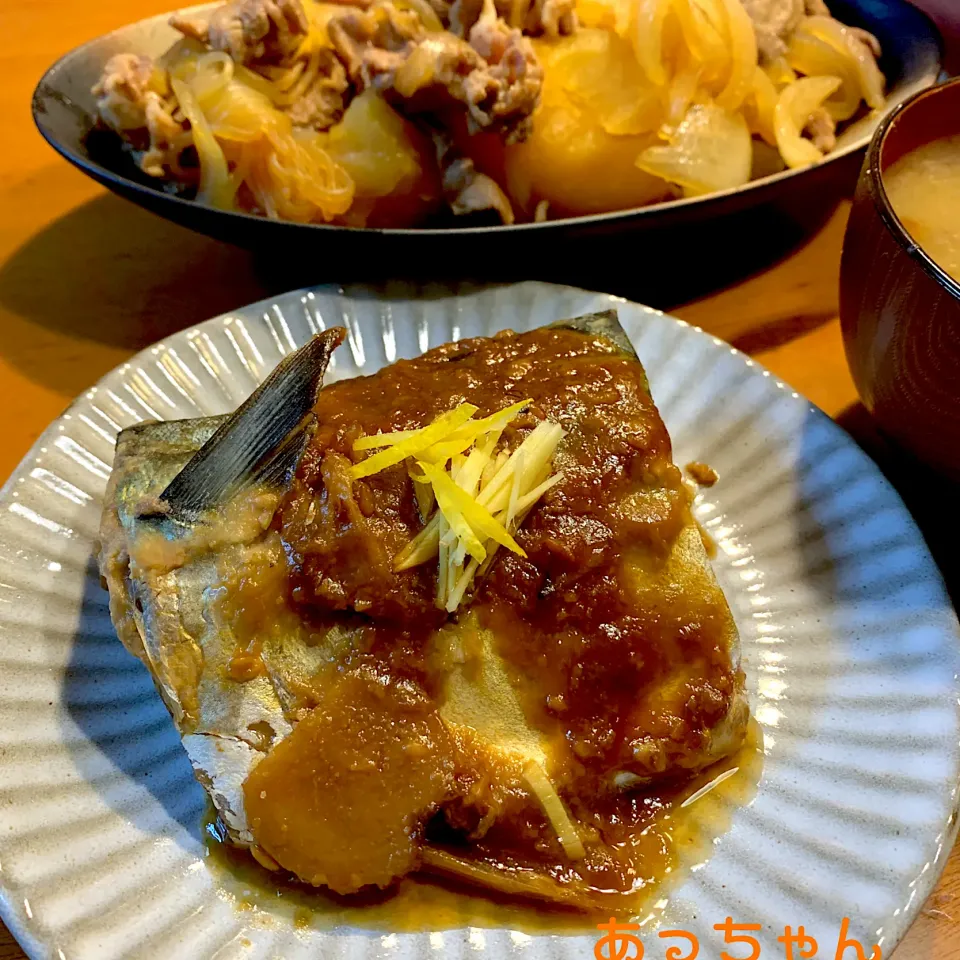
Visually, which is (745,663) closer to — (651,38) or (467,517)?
(467,517)

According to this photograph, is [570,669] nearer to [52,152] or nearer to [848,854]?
[848,854]

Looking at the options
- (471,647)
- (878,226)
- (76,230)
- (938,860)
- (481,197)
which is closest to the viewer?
(938,860)

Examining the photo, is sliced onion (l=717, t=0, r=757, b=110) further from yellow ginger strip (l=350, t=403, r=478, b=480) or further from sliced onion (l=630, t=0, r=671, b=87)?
yellow ginger strip (l=350, t=403, r=478, b=480)

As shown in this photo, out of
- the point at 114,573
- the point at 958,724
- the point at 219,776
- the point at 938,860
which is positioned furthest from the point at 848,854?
the point at 114,573

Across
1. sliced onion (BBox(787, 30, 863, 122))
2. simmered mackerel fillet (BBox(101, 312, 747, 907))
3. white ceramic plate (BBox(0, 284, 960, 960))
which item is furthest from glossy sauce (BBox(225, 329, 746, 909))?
sliced onion (BBox(787, 30, 863, 122))

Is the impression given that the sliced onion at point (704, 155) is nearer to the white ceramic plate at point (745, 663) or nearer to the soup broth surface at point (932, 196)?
the white ceramic plate at point (745, 663)

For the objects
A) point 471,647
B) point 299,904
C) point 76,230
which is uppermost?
point 76,230

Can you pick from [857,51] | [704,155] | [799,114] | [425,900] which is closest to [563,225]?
[704,155]
